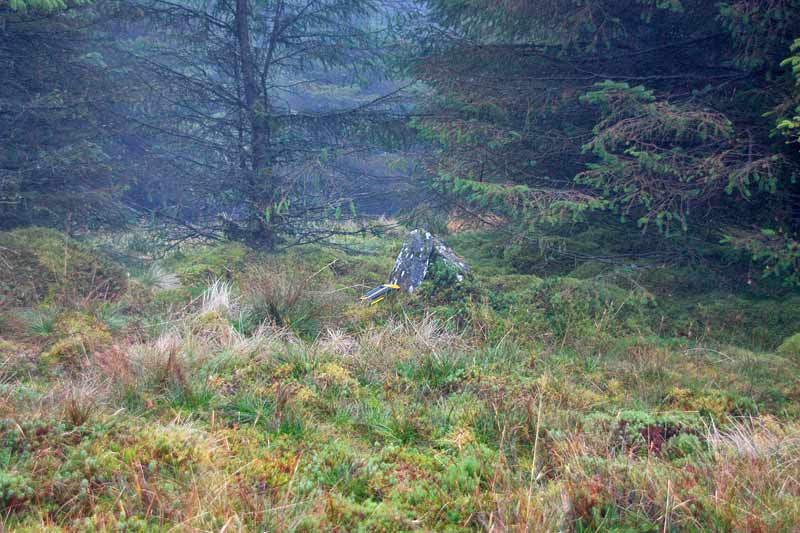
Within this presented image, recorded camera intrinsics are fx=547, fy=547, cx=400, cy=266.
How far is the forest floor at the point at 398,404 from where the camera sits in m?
2.88

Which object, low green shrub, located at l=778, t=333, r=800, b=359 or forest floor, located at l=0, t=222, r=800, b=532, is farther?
low green shrub, located at l=778, t=333, r=800, b=359

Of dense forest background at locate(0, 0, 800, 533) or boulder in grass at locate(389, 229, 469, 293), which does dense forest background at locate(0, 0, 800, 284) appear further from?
boulder in grass at locate(389, 229, 469, 293)

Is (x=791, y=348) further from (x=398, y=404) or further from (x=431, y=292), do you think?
(x=398, y=404)

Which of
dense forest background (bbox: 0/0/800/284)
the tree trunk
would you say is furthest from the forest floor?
the tree trunk

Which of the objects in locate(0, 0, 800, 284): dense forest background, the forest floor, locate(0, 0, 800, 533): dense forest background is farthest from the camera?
locate(0, 0, 800, 284): dense forest background

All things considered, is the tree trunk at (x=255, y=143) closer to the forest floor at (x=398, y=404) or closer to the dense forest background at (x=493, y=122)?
the dense forest background at (x=493, y=122)

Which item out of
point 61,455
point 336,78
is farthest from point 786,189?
point 336,78

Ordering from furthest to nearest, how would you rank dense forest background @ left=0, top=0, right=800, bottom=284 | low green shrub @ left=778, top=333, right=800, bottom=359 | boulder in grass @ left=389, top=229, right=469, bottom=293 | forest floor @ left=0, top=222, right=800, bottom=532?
1. boulder in grass @ left=389, top=229, right=469, bottom=293
2. dense forest background @ left=0, top=0, right=800, bottom=284
3. low green shrub @ left=778, top=333, right=800, bottom=359
4. forest floor @ left=0, top=222, right=800, bottom=532

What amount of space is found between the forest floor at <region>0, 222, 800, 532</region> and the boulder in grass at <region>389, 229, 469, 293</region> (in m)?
0.25

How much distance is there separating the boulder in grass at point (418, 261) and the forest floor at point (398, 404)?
0.83 feet

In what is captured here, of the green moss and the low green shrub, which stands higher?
the green moss

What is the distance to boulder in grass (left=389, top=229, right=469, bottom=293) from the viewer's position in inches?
294

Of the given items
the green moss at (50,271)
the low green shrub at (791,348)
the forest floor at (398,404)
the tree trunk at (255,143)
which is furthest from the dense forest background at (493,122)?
the green moss at (50,271)

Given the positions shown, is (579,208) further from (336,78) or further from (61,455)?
(336,78)
